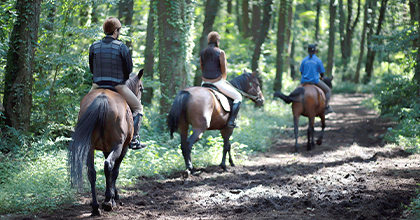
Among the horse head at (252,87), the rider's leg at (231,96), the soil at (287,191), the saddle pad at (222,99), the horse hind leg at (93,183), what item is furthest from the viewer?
the horse head at (252,87)

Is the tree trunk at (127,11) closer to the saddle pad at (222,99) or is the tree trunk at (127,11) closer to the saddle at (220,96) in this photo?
the saddle at (220,96)

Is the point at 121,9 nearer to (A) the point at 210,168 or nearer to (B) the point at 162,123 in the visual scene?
(B) the point at 162,123

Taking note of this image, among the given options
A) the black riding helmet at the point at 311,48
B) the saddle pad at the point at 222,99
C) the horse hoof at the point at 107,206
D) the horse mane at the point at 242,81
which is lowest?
the horse hoof at the point at 107,206

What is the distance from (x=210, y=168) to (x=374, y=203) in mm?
4486

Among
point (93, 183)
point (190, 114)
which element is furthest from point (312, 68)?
point (93, 183)

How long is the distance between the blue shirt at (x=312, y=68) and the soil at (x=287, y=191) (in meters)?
2.67

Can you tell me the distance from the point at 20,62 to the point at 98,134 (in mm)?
3300

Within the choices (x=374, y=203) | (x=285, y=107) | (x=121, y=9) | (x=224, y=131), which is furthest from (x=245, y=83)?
(x=285, y=107)

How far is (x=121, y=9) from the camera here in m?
16.2

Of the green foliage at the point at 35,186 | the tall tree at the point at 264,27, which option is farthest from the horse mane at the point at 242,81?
the tall tree at the point at 264,27

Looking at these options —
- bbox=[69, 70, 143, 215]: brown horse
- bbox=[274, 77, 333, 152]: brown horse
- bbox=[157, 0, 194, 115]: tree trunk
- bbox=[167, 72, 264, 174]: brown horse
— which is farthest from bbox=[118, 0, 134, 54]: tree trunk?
bbox=[69, 70, 143, 215]: brown horse

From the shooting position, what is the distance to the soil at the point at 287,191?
19.1ft

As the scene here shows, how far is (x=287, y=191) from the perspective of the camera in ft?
23.7

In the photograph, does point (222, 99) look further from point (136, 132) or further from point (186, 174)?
point (136, 132)
